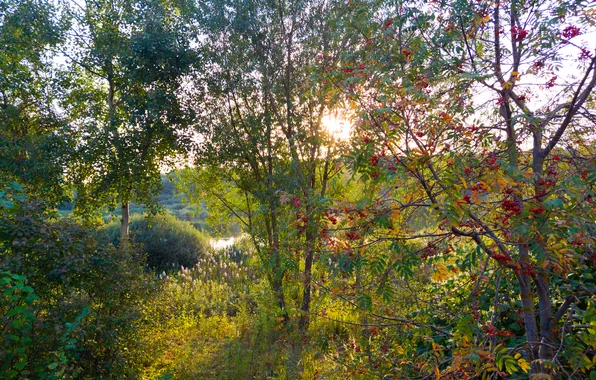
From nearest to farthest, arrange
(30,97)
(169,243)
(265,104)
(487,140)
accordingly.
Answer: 1. (487,140)
2. (265,104)
3. (30,97)
4. (169,243)

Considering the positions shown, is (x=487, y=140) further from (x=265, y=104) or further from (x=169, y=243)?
(x=169, y=243)

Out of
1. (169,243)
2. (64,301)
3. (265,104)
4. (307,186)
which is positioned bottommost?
(169,243)

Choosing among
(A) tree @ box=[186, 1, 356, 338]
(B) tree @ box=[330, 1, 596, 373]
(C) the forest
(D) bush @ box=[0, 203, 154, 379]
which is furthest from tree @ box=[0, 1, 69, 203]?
(B) tree @ box=[330, 1, 596, 373]

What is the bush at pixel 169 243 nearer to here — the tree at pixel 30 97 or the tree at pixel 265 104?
the tree at pixel 30 97

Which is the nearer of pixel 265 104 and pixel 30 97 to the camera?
pixel 265 104

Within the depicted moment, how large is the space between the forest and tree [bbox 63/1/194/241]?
0.03 metres

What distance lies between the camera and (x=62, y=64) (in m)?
6.86

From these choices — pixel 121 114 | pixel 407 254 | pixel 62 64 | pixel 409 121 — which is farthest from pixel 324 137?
pixel 62 64

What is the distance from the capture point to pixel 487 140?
240cm

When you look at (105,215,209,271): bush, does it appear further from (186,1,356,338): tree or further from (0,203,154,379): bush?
(0,203,154,379): bush

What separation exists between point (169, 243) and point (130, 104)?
5865 mm

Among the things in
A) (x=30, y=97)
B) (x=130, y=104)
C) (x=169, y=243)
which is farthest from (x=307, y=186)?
(x=169, y=243)

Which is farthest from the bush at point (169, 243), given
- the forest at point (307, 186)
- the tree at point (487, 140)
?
the tree at point (487, 140)

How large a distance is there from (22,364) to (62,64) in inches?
221
